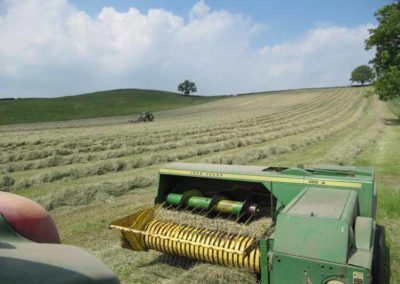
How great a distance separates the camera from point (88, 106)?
5719 centimetres

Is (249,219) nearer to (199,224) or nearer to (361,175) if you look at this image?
(199,224)

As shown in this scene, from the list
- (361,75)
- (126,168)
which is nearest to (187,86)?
(361,75)

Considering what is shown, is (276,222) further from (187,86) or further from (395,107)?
(187,86)

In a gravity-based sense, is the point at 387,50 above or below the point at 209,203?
above

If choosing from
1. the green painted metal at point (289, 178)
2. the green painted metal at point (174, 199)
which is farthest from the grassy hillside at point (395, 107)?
the green painted metal at point (174, 199)

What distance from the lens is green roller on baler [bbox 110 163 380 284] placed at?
3182mm

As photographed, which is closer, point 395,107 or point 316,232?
point 316,232

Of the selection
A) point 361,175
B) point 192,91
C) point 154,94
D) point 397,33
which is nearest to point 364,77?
point 192,91

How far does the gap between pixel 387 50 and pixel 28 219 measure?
2817cm

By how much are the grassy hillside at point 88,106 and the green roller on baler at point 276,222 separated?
40.0 meters

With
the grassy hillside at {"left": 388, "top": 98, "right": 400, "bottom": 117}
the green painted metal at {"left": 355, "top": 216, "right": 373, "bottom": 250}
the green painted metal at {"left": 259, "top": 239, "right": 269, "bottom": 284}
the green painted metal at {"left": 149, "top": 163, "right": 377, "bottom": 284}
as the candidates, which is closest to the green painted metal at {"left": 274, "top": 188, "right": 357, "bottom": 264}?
the green painted metal at {"left": 149, "top": 163, "right": 377, "bottom": 284}

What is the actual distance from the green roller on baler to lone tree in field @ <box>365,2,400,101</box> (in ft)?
73.3

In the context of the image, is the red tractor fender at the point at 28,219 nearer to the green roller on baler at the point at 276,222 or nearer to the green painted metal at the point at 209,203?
the green roller on baler at the point at 276,222

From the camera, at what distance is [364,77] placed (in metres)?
91.6
